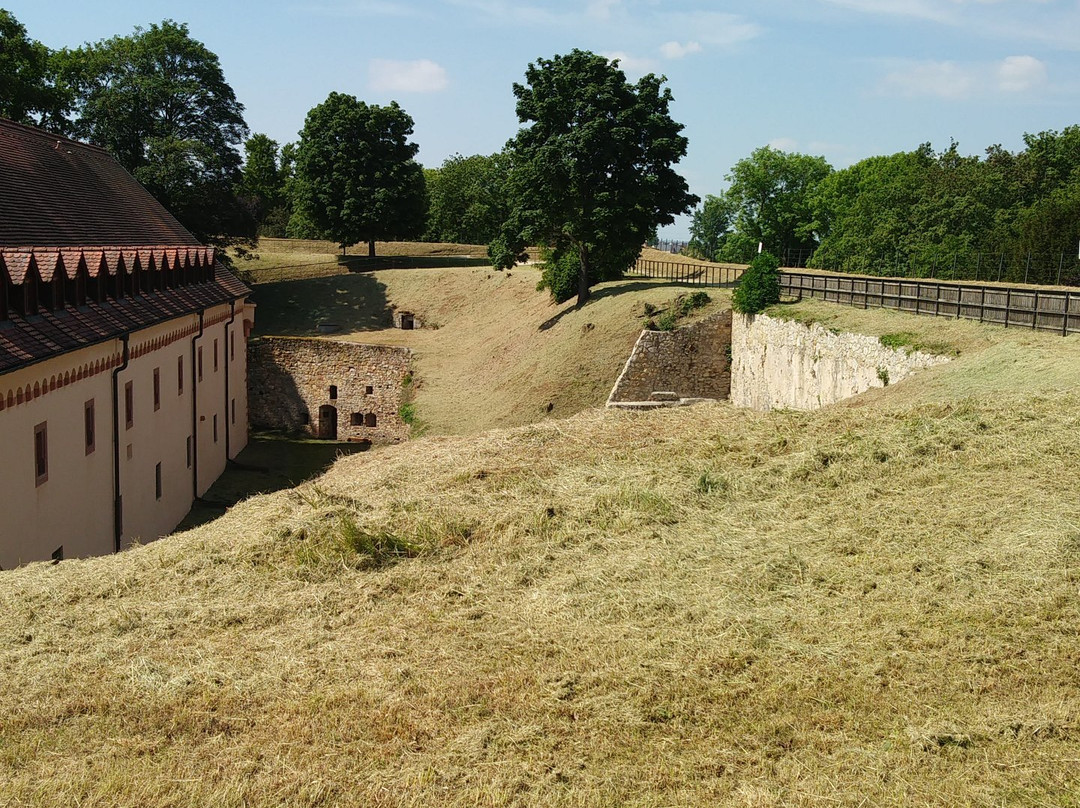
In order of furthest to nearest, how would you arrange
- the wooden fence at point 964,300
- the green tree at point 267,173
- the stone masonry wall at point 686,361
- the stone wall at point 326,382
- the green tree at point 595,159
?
the green tree at point 267,173, the stone wall at point 326,382, the green tree at point 595,159, the stone masonry wall at point 686,361, the wooden fence at point 964,300

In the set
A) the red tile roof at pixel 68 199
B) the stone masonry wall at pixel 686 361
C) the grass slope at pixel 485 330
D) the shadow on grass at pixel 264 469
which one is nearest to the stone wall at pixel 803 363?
the stone masonry wall at pixel 686 361

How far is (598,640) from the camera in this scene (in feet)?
29.1

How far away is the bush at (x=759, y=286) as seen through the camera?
33000 millimetres

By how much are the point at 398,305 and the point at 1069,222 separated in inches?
1316

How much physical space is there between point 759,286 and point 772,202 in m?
58.5

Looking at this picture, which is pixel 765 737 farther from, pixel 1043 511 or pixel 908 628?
pixel 1043 511

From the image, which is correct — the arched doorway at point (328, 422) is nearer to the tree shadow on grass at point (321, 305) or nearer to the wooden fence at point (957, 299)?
the tree shadow on grass at point (321, 305)

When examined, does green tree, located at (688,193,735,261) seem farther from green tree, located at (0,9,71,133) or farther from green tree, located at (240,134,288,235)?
green tree, located at (0,9,71,133)

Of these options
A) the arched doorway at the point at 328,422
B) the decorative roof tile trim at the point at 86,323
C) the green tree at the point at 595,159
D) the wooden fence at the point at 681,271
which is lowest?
the arched doorway at the point at 328,422

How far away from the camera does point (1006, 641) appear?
8289 mm

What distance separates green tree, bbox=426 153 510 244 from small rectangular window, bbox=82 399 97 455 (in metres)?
65.1

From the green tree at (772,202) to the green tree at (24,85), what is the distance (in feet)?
181

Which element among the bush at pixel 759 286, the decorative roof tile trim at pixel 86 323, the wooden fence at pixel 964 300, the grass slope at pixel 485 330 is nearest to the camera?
the decorative roof tile trim at pixel 86 323

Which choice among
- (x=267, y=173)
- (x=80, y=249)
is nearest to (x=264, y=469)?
(x=80, y=249)
